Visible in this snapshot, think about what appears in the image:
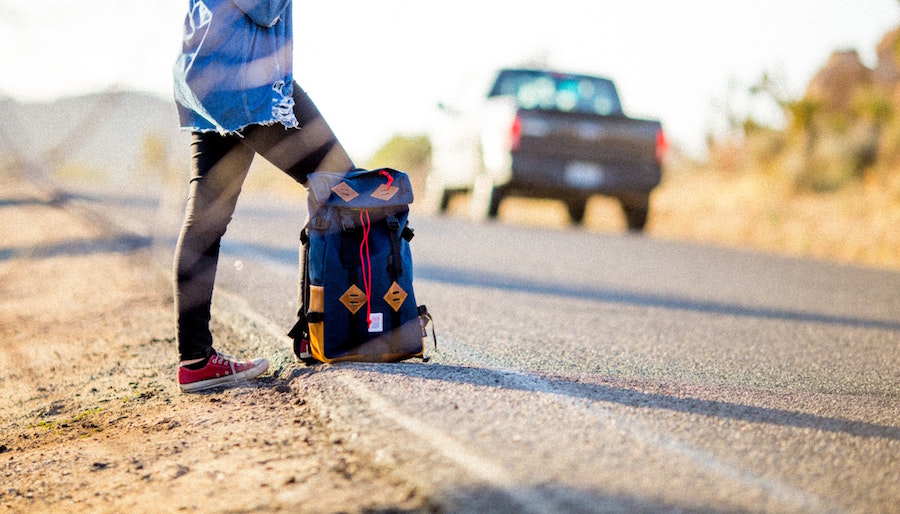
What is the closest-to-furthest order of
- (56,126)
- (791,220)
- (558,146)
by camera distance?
(56,126) < (558,146) < (791,220)

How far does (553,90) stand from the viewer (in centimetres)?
1155

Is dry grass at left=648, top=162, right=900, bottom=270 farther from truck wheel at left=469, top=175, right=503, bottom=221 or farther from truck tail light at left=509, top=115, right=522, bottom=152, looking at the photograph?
truck tail light at left=509, top=115, right=522, bottom=152

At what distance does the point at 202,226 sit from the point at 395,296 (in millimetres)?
736

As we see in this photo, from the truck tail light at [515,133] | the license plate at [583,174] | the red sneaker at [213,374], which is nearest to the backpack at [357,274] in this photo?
the red sneaker at [213,374]

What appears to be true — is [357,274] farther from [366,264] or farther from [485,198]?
[485,198]

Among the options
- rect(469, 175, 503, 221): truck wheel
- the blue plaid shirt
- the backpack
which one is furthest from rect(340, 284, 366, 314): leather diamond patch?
rect(469, 175, 503, 221): truck wheel

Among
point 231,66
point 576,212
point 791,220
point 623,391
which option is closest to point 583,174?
point 576,212

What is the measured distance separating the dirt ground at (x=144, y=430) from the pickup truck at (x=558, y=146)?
6065 mm

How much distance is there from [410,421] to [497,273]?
13.7ft

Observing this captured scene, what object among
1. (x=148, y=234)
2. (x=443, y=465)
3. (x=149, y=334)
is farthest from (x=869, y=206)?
(x=443, y=465)

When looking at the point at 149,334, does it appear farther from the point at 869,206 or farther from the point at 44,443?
the point at 869,206

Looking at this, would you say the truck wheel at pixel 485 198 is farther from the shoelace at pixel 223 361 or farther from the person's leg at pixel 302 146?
the shoelace at pixel 223 361

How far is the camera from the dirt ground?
2.11m

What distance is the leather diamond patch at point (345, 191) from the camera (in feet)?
10.2
